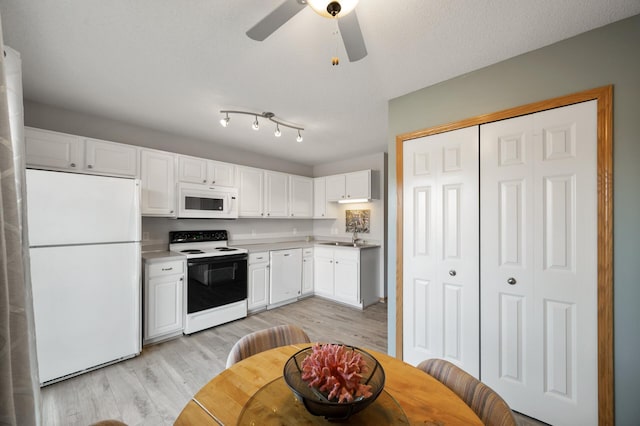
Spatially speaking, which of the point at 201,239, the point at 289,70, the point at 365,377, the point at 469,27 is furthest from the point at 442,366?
the point at 201,239

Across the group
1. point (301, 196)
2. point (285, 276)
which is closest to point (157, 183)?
point (285, 276)

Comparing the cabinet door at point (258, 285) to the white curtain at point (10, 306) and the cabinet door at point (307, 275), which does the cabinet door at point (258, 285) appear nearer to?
the cabinet door at point (307, 275)

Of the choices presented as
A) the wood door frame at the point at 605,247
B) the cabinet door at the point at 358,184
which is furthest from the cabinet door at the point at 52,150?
the wood door frame at the point at 605,247

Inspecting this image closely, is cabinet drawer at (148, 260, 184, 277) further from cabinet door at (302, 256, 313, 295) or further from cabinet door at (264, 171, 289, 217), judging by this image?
cabinet door at (302, 256, 313, 295)

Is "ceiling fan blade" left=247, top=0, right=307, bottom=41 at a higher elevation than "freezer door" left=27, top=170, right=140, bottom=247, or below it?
higher

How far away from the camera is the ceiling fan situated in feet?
3.54

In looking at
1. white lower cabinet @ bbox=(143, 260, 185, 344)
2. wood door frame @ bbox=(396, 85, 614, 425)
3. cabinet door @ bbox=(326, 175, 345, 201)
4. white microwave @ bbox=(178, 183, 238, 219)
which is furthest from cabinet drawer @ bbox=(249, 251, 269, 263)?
wood door frame @ bbox=(396, 85, 614, 425)

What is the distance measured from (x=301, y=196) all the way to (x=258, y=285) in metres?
1.92

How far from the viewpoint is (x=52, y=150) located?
2529 mm

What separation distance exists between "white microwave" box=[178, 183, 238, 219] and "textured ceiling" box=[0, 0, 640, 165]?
1010 mm

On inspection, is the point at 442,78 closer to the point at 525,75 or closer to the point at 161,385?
the point at 525,75

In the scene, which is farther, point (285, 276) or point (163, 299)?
point (285, 276)

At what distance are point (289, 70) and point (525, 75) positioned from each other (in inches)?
68.6

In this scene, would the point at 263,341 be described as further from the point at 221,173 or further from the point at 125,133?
the point at 125,133
